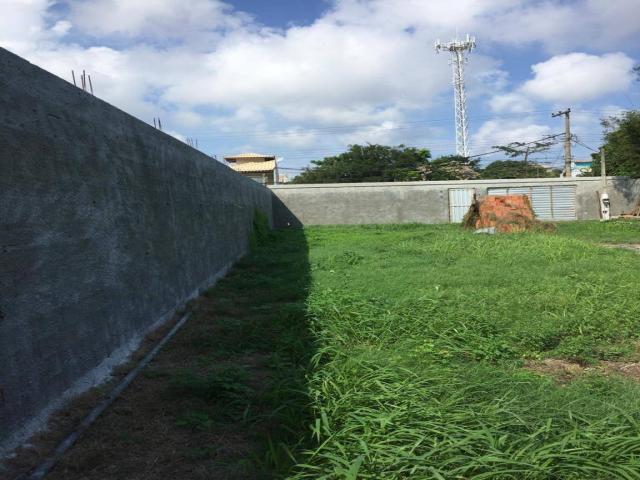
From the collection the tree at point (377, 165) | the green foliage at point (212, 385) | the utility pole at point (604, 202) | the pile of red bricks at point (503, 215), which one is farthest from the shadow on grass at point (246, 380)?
the tree at point (377, 165)

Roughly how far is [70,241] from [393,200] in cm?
2062

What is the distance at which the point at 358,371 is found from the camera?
322 centimetres

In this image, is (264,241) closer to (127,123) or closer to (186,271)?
(186,271)

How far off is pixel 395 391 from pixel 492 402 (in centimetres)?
50

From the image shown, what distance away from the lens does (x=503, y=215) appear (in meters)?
15.6

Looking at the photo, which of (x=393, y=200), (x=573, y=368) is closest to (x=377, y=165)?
(x=393, y=200)

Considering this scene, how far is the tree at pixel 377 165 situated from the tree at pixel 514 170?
653 cm

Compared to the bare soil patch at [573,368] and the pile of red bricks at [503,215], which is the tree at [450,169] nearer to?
the pile of red bricks at [503,215]

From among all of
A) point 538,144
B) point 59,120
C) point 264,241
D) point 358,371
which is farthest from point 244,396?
point 538,144

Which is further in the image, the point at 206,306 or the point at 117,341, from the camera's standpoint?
the point at 206,306

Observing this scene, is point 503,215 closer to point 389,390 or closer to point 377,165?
point 389,390

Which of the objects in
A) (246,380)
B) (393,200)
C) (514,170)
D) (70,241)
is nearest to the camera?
(70,241)

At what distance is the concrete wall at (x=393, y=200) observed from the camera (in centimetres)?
2294

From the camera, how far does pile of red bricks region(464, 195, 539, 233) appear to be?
594 inches
